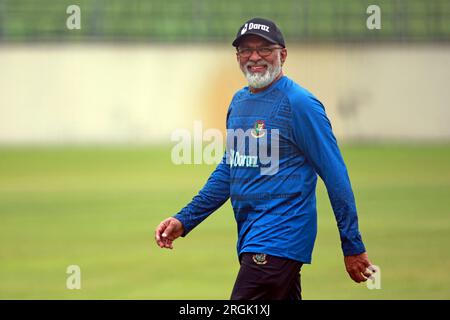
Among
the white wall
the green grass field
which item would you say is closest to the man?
the green grass field

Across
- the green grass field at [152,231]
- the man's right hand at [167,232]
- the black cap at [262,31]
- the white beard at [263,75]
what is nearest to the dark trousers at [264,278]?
the man's right hand at [167,232]

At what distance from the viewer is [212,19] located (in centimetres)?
2758

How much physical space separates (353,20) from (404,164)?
7.70 m

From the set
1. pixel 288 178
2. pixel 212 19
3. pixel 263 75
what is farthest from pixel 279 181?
pixel 212 19

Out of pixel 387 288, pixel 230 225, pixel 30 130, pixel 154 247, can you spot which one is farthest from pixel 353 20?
pixel 387 288

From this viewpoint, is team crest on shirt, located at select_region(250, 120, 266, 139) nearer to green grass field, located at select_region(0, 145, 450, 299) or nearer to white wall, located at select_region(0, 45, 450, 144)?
green grass field, located at select_region(0, 145, 450, 299)

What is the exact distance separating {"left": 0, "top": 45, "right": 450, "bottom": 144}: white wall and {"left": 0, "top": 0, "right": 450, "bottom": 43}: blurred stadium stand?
887 mm

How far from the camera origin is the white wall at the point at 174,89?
2531cm

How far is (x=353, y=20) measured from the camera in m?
27.9

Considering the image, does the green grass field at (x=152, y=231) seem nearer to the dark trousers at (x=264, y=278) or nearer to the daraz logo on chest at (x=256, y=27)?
the dark trousers at (x=264, y=278)

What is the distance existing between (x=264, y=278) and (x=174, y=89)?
2077 centimetres

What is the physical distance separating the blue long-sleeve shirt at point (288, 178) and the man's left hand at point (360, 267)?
0.04 metres

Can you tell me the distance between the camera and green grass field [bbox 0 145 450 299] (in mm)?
9445

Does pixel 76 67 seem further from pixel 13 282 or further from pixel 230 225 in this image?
pixel 13 282
